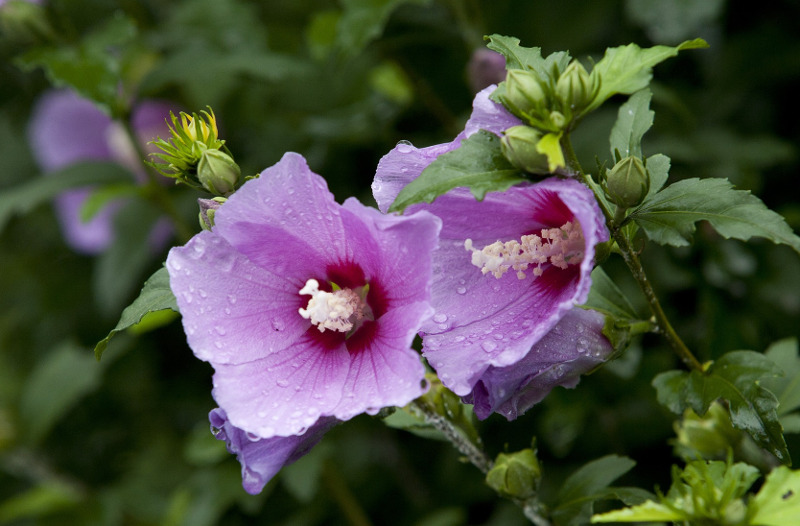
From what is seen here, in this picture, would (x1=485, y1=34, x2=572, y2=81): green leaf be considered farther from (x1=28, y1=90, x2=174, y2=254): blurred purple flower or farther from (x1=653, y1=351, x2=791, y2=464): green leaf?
(x1=28, y1=90, x2=174, y2=254): blurred purple flower

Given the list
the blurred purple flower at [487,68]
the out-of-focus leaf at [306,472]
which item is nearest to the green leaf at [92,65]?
the blurred purple flower at [487,68]

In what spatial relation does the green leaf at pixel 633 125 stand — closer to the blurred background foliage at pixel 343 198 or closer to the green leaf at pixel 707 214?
the green leaf at pixel 707 214

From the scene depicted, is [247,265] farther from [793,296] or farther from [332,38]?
[793,296]

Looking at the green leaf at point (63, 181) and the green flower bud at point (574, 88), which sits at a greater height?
the green flower bud at point (574, 88)

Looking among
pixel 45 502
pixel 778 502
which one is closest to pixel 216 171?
pixel 778 502

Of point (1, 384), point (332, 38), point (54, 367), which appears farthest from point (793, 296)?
point (1, 384)

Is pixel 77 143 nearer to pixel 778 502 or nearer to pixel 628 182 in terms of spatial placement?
pixel 628 182

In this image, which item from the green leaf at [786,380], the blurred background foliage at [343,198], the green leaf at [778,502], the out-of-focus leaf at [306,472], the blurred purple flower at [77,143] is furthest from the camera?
the blurred purple flower at [77,143]
